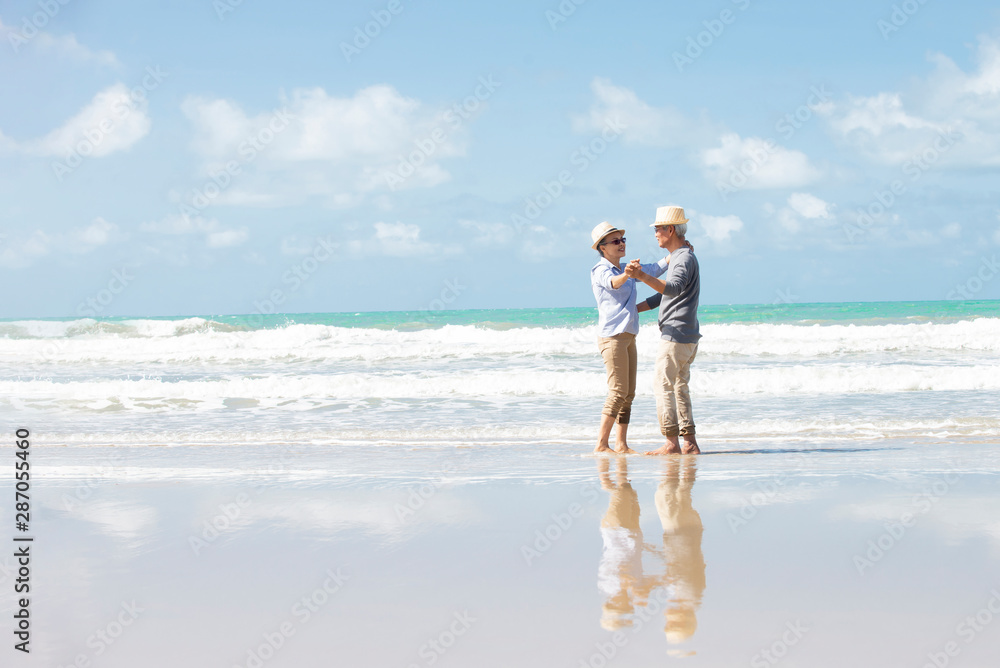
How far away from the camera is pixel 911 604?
3.02m

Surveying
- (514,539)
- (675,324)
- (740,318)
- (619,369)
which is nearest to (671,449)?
(619,369)

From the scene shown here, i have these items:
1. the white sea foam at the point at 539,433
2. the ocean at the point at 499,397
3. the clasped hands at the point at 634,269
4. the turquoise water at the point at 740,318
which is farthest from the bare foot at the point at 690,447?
the turquoise water at the point at 740,318

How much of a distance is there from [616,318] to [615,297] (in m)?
0.18

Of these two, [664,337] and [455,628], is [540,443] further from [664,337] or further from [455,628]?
[455,628]

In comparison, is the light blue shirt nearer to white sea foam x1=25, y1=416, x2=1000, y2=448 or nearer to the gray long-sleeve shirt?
the gray long-sleeve shirt

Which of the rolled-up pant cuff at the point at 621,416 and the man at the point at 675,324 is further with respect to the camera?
the rolled-up pant cuff at the point at 621,416

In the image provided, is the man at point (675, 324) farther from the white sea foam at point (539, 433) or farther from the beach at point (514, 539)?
the white sea foam at point (539, 433)

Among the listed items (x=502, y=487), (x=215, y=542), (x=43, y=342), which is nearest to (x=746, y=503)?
(x=502, y=487)

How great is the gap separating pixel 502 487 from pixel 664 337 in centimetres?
202

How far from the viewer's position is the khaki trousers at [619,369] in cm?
659

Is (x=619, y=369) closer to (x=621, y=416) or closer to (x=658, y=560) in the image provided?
(x=621, y=416)

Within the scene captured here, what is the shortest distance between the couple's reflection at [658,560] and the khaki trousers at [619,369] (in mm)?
1381

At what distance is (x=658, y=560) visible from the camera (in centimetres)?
358

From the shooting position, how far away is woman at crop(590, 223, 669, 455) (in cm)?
641
